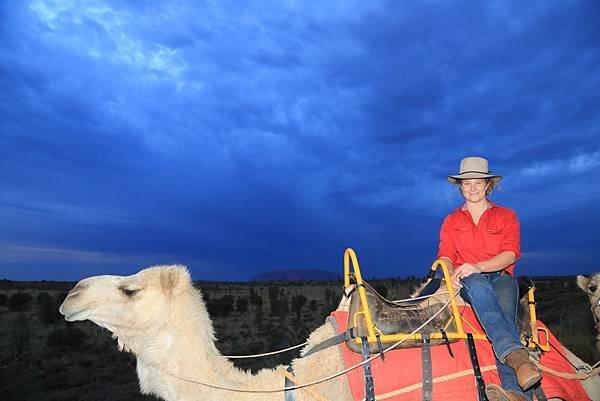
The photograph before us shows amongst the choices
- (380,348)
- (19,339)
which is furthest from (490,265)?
(19,339)

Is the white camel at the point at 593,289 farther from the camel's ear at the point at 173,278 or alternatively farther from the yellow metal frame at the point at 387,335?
the camel's ear at the point at 173,278

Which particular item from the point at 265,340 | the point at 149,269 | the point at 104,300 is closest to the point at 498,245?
the point at 149,269

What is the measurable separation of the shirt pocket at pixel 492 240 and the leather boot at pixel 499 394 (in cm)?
147

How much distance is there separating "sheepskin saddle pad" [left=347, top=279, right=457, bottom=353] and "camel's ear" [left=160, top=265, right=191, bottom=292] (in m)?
1.49

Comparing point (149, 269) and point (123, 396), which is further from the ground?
point (149, 269)

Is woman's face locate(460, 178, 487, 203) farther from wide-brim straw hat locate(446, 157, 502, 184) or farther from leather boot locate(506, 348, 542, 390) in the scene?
leather boot locate(506, 348, 542, 390)

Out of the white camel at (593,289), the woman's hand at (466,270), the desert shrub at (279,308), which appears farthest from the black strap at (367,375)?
the desert shrub at (279,308)

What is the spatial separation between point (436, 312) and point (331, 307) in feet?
88.3

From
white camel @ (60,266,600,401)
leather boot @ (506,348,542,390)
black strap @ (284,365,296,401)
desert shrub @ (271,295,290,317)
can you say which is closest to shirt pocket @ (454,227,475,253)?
leather boot @ (506,348,542,390)

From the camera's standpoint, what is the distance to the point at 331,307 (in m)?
30.1

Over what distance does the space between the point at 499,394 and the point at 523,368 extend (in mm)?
305

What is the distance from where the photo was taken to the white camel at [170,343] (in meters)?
3.64

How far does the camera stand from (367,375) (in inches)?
139

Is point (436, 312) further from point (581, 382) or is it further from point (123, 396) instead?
point (123, 396)
